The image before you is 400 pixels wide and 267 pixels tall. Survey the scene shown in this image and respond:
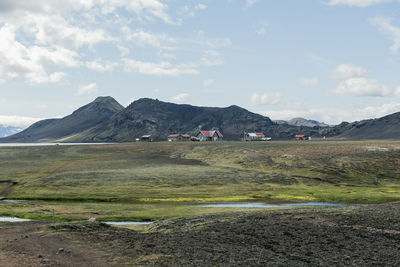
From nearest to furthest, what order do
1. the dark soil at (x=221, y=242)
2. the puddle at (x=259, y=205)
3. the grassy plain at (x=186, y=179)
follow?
the dark soil at (x=221, y=242) → the puddle at (x=259, y=205) → the grassy plain at (x=186, y=179)

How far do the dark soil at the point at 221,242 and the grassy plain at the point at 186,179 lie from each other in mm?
13237

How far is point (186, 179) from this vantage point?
90.9 metres

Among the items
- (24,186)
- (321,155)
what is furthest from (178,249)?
(321,155)

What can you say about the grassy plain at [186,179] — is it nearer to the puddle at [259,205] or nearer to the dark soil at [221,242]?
the puddle at [259,205]

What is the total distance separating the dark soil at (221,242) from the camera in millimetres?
28047

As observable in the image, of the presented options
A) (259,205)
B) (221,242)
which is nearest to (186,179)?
(259,205)

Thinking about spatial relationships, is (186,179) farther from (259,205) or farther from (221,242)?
(221,242)

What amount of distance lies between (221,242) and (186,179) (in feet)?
189

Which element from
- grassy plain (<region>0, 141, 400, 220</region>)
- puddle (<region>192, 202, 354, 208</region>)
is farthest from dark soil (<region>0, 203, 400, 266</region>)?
puddle (<region>192, 202, 354, 208</region>)

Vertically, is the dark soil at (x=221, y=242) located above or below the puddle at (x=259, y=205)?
above

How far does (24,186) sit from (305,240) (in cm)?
6720

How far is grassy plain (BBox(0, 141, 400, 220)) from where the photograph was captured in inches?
2443

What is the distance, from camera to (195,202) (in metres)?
66.6

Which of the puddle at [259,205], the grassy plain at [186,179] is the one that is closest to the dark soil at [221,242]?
the grassy plain at [186,179]
